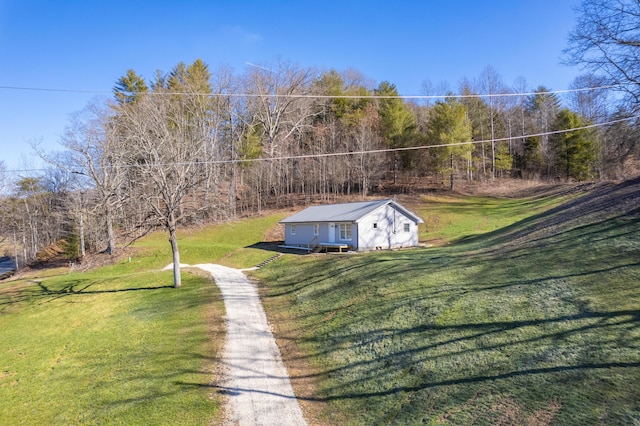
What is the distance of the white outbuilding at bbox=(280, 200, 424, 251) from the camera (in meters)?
28.4

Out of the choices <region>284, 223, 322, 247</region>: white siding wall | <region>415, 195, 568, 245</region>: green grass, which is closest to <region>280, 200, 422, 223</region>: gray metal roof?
<region>284, 223, 322, 247</region>: white siding wall

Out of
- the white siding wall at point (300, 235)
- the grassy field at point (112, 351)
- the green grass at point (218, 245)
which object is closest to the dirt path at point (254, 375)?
the grassy field at point (112, 351)

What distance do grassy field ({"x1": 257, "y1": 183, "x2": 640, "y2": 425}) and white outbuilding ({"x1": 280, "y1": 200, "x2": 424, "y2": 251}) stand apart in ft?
40.1

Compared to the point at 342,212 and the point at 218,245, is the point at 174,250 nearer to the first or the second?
the point at 342,212

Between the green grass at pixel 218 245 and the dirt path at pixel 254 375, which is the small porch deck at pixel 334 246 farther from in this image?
the dirt path at pixel 254 375

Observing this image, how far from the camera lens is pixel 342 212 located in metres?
31.0

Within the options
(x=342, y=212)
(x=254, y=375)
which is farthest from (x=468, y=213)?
(x=254, y=375)

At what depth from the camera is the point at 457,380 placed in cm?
709

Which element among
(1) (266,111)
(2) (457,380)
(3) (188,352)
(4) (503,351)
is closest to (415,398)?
(2) (457,380)

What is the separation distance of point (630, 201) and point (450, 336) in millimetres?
12526

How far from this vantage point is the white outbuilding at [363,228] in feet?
93.2

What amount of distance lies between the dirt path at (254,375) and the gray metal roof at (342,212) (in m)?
14.4

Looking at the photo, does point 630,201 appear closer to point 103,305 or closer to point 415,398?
point 415,398

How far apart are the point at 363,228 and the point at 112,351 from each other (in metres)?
19.4
